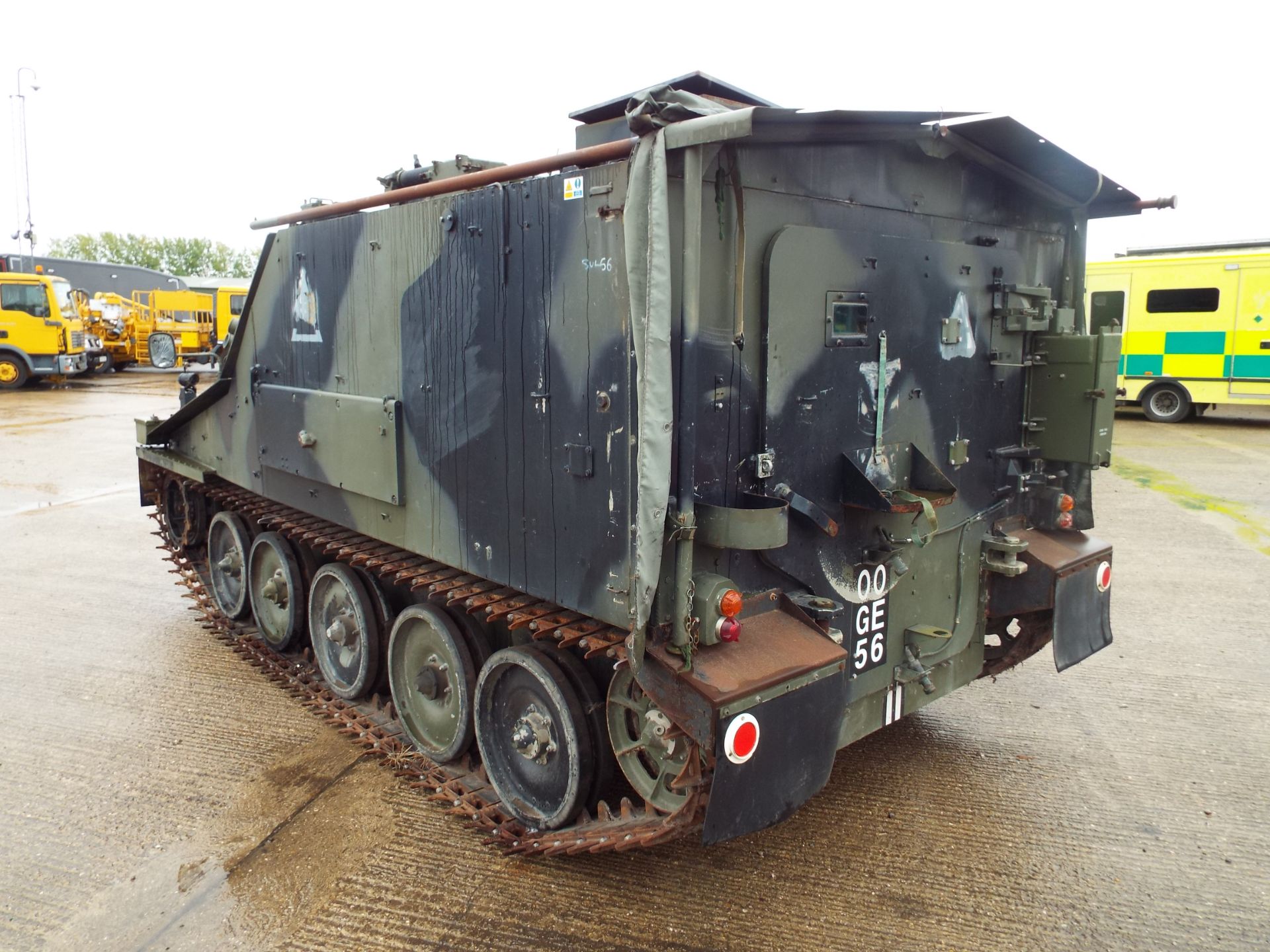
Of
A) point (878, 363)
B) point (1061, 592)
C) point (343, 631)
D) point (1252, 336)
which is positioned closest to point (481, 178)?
point (878, 363)

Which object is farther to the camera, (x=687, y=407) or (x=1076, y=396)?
(x=1076, y=396)

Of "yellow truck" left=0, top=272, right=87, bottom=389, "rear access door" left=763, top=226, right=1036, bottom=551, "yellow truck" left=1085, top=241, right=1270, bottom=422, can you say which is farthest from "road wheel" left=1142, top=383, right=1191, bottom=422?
"yellow truck" left=0, top=272, right=87, bottom=389

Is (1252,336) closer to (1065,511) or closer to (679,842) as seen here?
(1065,511)

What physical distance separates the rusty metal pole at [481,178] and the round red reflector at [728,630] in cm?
153

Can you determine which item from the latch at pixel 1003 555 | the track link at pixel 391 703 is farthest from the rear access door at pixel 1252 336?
the track link at pixel 391 703

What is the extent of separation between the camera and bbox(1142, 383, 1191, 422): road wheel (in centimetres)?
1719

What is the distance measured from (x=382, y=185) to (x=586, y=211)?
7.59 feet

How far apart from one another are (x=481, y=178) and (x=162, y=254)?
64.9 m

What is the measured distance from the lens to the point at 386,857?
382 cm

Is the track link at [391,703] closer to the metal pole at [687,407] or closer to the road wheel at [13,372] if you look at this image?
the metal pole at [687,407]

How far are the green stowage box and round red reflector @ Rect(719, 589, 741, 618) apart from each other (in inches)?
88.5

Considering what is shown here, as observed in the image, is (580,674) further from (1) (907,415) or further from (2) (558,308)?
(1) (907,415)

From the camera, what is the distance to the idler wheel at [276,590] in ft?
18.5

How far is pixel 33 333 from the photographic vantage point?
24.0 meters
